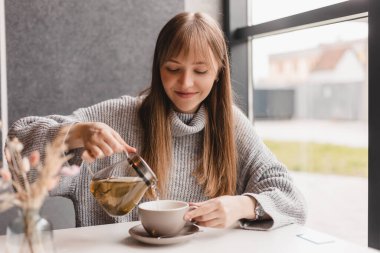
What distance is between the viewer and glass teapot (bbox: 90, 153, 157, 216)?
1.00m

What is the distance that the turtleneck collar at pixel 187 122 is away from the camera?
1.52m

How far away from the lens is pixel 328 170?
75.3 inches

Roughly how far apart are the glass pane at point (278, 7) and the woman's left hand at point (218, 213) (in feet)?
2.92

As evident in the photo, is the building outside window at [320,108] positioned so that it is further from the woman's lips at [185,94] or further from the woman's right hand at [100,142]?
the woman's right hand at [100,142]

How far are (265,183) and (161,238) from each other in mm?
484

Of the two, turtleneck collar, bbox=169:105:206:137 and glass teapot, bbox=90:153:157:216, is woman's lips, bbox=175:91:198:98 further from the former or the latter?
glass teapot, bbox=90:153:157:216

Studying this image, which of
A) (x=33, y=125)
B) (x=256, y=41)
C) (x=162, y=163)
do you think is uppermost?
(x=256, y=41)

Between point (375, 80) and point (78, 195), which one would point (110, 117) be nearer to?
point (78, 195)

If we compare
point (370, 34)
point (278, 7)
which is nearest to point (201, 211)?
point (370, 34)

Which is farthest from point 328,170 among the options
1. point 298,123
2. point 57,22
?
point 57,22

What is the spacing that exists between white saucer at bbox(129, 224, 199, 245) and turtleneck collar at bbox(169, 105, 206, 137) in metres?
0.47

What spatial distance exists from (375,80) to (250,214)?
1.90ft

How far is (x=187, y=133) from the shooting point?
60.2 inches

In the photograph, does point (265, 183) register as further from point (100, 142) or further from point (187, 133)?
point (100, 142)
